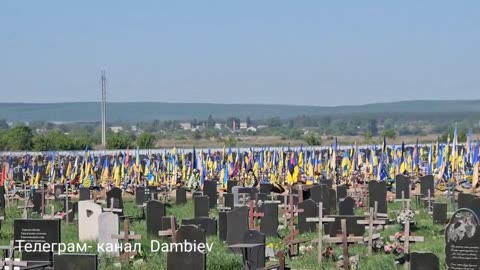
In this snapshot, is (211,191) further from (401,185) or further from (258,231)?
(258,231)

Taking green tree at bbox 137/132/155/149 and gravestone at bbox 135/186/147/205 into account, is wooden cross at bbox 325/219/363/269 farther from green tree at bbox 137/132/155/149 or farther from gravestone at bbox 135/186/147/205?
green tree at bbox 137/132/155/149

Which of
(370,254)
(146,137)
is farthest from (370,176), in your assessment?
(146,137)

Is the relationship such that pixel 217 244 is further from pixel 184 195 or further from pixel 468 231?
pixel 184 195

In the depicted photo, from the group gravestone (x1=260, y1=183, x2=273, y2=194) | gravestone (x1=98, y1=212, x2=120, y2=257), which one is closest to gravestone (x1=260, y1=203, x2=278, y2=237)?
gravestone (x1=98, y1=212, x2=120, y2=257)

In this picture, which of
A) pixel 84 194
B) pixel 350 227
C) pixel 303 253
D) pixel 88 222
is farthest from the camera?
pixel 84 194

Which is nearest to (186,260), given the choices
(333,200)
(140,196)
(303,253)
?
(303,253)

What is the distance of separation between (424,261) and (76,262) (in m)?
5.48

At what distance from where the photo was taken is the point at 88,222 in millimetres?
26266

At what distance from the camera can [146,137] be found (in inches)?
4870

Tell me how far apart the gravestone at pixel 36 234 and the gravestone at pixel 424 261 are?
6789 mm

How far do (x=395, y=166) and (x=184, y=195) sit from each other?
14146 millimetres

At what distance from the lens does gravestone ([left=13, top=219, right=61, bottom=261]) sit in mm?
20359

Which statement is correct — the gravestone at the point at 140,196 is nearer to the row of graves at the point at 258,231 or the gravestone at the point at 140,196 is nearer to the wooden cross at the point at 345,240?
the row of graves at the point at 258,231

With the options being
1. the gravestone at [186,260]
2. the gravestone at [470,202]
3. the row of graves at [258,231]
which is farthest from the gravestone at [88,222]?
the gravestone at [470,202]
